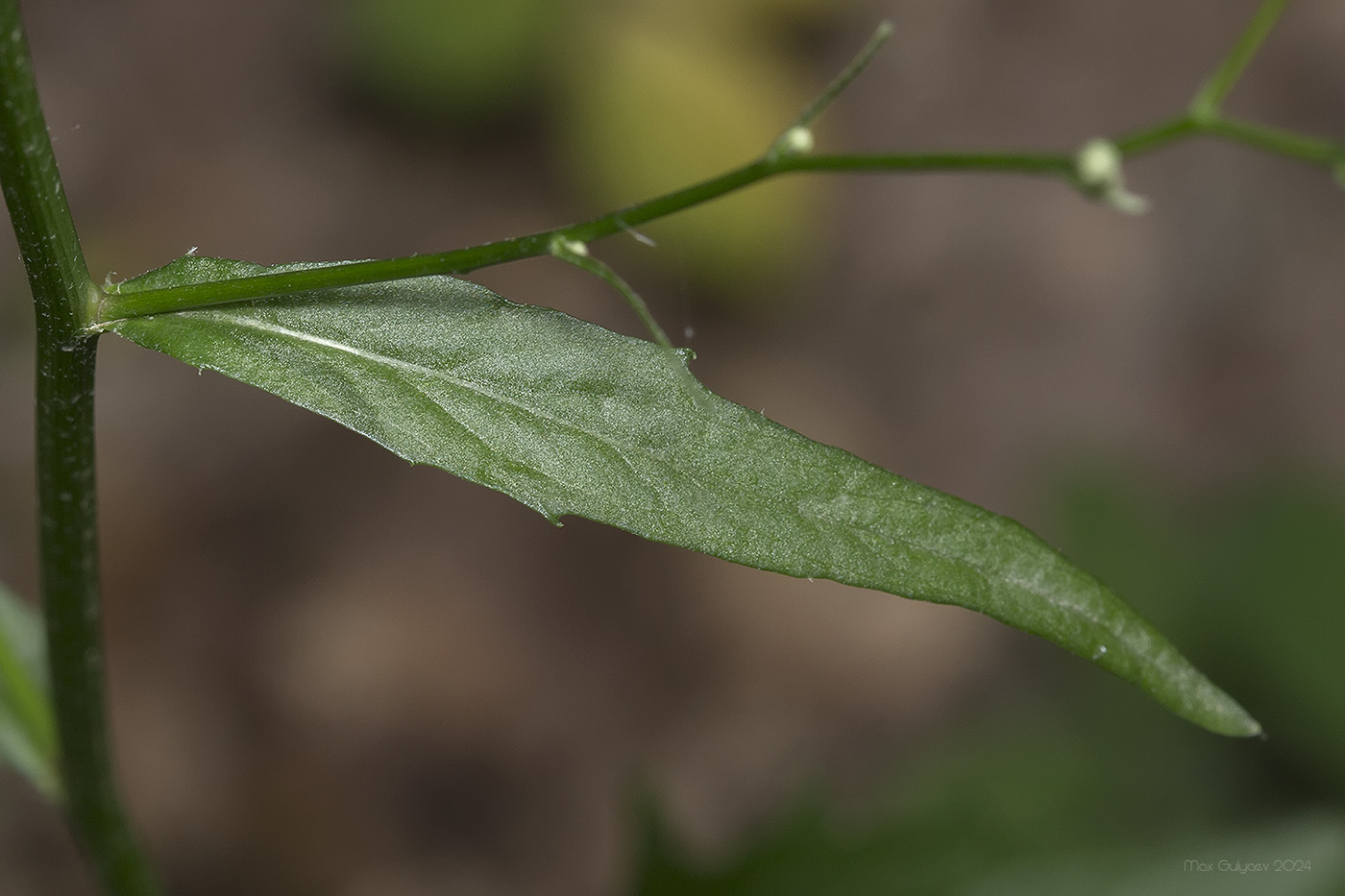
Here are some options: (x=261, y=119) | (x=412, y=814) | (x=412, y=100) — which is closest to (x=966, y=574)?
(x=412, y=814)

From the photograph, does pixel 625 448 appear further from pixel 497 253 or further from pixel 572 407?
pixel 497 253

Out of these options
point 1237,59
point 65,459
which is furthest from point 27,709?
point 1237,59

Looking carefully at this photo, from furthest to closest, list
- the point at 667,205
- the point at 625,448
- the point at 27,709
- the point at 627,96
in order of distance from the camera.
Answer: the point at 627,96 → the point at 27,709 → the point at 625,448 → the point at 667,205

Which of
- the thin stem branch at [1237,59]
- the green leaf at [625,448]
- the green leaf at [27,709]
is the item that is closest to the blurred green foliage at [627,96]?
the green leaf at [27,709]

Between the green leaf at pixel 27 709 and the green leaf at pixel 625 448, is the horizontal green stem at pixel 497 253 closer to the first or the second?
the green leaf at pixel 625 448

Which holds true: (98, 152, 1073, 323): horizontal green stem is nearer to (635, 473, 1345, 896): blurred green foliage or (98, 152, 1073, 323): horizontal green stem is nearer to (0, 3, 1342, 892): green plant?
(0, 3, 1342, 892): green plant

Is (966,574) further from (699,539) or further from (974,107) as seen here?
(974,107)
